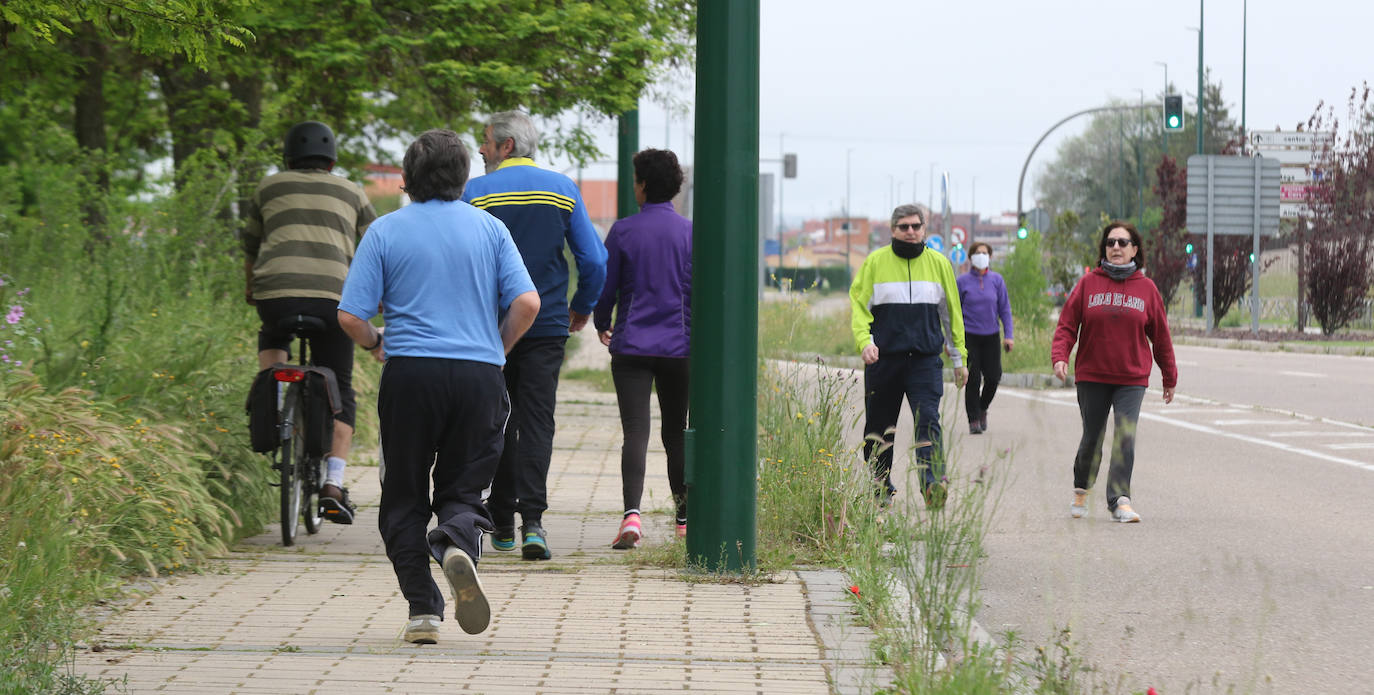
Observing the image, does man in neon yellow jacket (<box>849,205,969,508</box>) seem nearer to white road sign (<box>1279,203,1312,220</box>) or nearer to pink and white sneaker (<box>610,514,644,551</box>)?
pink and white sneaker (<box>610,514,644,551</box>)

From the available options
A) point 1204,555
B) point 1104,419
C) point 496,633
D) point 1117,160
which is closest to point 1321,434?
point 1104,419

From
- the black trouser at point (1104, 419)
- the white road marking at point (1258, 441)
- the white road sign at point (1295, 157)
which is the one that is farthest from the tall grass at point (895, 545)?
the white road sign at point (1295, 157)

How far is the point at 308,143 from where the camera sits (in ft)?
25.9

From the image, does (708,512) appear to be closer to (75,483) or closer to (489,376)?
(489,376)

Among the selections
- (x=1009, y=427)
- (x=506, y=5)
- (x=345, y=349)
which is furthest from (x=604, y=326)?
(x=1009, y=427)

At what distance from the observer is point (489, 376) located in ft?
18.0

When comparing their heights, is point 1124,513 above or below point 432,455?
below

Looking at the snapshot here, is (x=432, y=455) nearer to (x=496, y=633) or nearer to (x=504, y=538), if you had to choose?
(x=496, y=633)

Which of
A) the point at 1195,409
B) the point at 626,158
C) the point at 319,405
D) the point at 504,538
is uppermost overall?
the point at 626,158

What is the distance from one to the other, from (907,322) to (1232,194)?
31.2m

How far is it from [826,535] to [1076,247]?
4518cm

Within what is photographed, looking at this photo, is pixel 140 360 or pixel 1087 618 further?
pixel 140 360

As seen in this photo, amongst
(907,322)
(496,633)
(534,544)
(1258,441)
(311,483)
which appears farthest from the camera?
(1258,441)

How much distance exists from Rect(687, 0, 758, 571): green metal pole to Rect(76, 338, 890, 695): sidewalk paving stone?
30 centimetres
